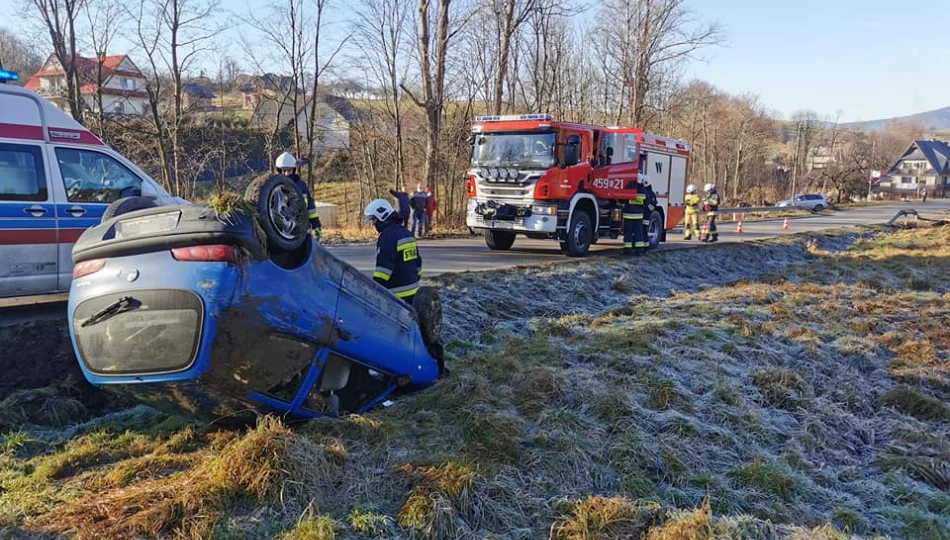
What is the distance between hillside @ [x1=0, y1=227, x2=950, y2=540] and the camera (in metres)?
3.28

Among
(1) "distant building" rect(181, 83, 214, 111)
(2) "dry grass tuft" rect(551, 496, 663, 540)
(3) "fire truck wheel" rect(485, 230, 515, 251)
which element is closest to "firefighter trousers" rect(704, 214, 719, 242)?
(3) "fire truck wheel" rect(485, 230, 515, 251)

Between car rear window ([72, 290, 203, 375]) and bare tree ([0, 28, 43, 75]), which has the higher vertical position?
bare tree ([0, 28, 43, 75])

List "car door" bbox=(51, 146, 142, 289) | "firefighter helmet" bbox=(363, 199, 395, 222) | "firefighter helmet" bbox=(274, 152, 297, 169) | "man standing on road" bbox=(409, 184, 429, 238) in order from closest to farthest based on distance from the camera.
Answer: "firefighter helmet" bbox=(363, 199, 395, 222), "car door" bbox=(51, 146, 142, 289), "firefighter helmet" bbox=(274, 152, 297, 169), "man standing on road" bbox=(409, 184, 429, 238)

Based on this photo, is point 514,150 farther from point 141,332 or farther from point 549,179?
point 141,332

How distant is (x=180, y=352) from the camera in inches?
124

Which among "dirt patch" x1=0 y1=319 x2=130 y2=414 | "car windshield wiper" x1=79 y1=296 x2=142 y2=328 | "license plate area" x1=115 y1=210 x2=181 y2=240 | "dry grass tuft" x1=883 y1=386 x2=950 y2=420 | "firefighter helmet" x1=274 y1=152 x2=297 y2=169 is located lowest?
"dry grass tuft" x1=883 y1=386 x2=950 y2=420

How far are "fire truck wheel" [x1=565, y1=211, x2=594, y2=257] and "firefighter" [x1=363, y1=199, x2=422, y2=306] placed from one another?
8.52 metres

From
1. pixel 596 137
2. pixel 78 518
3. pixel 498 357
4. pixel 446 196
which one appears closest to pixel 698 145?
pixel 446 196

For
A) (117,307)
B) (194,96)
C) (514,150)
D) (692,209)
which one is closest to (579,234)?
(514,150)

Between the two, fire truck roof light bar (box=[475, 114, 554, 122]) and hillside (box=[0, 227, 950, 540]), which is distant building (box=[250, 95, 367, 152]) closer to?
fire truck roof light bar (box=[475, 114, 554, 122])

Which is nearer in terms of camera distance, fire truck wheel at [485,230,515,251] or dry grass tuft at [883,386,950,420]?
dry grass tuft at [883,386,950,420]

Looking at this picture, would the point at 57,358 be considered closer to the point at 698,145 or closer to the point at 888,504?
the point at 888,504

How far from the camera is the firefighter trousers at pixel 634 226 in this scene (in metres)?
13.7

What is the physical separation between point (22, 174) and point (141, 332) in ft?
13.2
